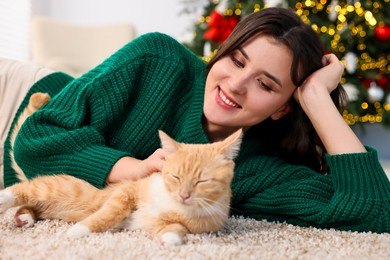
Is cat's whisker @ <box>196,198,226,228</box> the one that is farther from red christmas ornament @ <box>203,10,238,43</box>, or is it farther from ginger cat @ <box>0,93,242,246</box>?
red christmas ornament @ <box>203,10,238,43</box>

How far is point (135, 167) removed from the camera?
3.67ft

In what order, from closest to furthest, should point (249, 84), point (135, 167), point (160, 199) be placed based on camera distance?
point (160, 199)
point (135, 167)
point (249, 84)

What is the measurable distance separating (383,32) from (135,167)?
2.58m

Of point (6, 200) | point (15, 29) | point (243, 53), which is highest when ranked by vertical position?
point (243, 53)

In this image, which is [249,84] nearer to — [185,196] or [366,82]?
[185,196]

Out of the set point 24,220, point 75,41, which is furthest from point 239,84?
point 75,41

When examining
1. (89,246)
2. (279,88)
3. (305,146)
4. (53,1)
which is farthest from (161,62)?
(53,1)

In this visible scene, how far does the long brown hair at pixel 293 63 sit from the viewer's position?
49.7 inches

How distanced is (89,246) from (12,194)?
1.13 feet

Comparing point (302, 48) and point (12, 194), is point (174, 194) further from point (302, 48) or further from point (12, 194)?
point (302, 48)

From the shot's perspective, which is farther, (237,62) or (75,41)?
(75,41)

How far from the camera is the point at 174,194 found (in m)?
0.94

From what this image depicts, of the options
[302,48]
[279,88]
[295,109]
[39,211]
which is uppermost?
[302,48]

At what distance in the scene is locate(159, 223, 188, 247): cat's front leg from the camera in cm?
87
